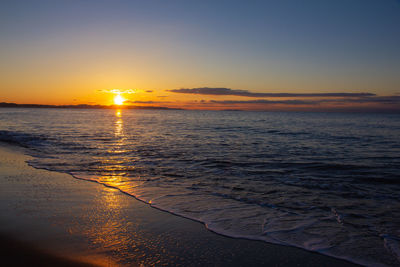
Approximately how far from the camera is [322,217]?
5609 mm

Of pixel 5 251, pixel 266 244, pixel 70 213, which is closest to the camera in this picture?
pixel 5 251

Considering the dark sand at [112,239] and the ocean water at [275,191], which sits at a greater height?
the dark sand at [112,239]

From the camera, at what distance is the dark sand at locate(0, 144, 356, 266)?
372cm

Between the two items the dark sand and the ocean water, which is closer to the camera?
the dark sand

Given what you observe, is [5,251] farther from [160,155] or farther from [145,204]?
[160,155]

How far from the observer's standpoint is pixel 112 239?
168 inches

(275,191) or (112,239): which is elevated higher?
(112,239)

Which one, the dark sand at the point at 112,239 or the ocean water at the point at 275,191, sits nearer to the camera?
the dark sand at the point at 112,239

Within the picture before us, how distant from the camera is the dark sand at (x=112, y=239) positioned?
146 inches

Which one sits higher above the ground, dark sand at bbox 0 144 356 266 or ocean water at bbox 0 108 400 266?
dark sand at bbox 0 144 356 266

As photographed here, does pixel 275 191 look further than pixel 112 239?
Yes

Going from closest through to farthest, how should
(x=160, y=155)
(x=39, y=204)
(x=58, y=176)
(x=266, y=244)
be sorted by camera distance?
(x=266, y=244)
(x=39, y=204)
(x=58, y=176)
(x=160, y=155)

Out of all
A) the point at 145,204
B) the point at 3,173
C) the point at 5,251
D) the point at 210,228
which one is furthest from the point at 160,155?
the point at 5,251

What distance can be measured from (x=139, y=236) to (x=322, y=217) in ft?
12.0
